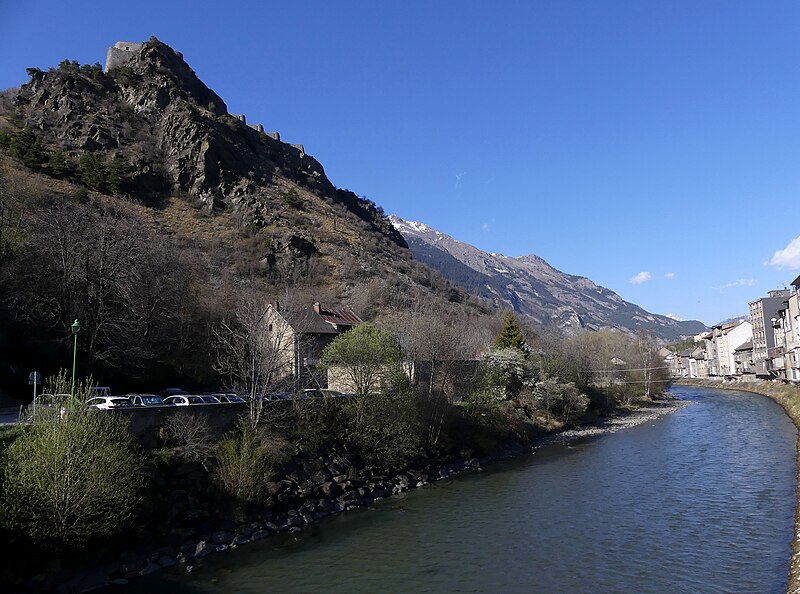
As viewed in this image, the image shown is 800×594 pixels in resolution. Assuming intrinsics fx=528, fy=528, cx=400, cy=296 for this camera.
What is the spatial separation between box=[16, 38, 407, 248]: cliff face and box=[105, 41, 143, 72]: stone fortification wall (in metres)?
1.26

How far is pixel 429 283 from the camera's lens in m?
122

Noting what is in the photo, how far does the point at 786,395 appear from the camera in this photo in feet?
232

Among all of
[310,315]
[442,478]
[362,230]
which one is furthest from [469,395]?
[362,230]

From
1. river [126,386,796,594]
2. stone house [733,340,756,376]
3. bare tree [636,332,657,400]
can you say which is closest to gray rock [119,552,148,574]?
river [126,386,796,594]

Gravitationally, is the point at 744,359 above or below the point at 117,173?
below

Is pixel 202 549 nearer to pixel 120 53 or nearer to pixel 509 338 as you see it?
pixel 509 338

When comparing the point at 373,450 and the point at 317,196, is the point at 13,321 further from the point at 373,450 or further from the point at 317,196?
the point at 317,196

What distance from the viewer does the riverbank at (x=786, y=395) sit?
1690 cm

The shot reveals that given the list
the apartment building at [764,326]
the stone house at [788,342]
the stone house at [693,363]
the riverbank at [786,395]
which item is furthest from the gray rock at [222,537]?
the stone house at [693,363]

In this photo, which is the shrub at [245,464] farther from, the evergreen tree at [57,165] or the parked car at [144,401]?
the evergreen tree at [57,165]

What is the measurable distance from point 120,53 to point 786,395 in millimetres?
142941

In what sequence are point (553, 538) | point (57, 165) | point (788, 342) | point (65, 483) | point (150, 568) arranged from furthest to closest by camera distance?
point (788, 342) < point (57, 165) < point (553, 538) < point (150, 568) < point (65, 483)

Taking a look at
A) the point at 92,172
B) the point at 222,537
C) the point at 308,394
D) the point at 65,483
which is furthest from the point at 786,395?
the point at 92,172

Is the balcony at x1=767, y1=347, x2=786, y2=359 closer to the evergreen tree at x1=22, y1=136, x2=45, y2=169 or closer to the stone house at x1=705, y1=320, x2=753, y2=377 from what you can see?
the stone house at x1=705, y1=320, x2=753, y2=377
